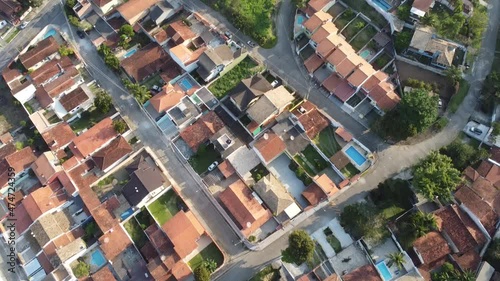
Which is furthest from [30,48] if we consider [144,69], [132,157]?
[132,157]

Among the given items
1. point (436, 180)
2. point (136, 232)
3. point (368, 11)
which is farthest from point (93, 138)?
point (436, 180)

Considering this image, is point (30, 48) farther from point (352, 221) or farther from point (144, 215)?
point (352, 221)

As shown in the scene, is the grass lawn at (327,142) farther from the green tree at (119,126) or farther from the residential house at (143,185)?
the green tree at (119,126)

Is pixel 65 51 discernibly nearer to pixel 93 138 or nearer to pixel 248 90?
pixel 93 138

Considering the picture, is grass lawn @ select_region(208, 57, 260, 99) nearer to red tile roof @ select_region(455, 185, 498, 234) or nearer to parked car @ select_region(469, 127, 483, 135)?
parked car @ select_region(469, 127, 483, 135)

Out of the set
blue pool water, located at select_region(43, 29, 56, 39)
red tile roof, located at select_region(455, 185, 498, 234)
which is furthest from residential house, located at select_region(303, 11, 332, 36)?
blue pool water, located at select_region(43, 29, 56, 39)

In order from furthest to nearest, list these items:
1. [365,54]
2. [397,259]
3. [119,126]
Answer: [365,54] → [119,126] → [397,259]
